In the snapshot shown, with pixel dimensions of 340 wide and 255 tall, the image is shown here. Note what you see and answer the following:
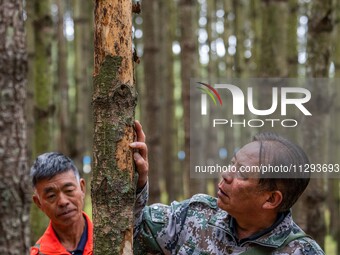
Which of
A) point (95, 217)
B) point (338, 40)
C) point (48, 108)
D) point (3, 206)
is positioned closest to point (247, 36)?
point (338, 40)

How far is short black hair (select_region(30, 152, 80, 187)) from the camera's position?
10.3ft

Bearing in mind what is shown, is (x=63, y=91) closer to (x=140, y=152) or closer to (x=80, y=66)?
(x=80, y=66)

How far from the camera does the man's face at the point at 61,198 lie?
10.3 feet

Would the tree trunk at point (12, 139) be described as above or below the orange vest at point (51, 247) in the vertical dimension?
above

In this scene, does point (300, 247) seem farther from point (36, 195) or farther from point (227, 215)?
point (36, 195)

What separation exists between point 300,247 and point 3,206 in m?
1.80

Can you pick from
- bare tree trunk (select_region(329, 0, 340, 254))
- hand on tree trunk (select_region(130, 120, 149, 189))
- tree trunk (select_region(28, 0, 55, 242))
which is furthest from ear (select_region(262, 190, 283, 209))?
bare tree trunk (select_region(329, 0, 340, 254))

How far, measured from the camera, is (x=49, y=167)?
10.4 ft

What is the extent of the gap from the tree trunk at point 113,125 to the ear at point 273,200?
59cm

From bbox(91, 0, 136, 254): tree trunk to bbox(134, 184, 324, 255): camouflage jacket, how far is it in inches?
10.8

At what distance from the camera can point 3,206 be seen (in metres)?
3.66

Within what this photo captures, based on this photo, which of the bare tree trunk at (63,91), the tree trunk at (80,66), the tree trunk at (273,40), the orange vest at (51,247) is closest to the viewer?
the orange vest at (51,247)

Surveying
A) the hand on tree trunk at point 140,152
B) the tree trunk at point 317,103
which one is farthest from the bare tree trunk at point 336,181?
the hand on tree trunk at point 140,152

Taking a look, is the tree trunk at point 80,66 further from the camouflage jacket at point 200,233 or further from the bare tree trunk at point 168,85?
the camouflage jacket at point 200,233
